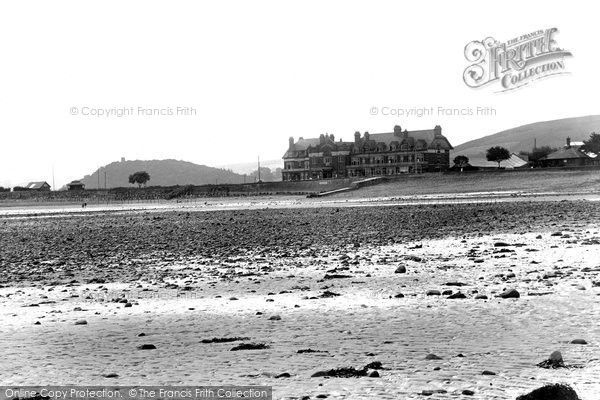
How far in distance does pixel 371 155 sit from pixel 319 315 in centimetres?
14000

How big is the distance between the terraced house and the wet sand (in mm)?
120268

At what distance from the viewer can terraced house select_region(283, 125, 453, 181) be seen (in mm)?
146000

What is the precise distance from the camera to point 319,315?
12953 mm

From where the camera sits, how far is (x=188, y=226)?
42312mm

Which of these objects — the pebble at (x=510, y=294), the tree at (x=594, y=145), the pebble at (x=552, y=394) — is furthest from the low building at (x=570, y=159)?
the pebble at (x=552, y=394)

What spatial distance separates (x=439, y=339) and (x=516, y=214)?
3159 cm

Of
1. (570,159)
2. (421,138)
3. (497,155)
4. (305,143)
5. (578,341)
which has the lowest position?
(578,341)

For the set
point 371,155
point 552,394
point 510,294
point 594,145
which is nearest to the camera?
point 552,394

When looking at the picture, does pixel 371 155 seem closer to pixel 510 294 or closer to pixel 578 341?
pixel 510 294

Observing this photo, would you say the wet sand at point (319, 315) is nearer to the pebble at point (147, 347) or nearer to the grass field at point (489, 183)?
the pebble at point (147, 347)

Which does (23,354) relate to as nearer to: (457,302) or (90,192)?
(457,302)

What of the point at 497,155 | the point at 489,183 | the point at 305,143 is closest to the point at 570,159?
the point at 497,155

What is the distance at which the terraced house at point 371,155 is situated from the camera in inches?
5748

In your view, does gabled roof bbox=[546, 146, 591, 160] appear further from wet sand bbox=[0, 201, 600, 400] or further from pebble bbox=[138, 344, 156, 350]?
pebble bbox=[138, 344, 156, 350]
